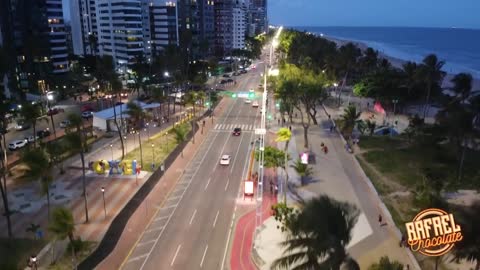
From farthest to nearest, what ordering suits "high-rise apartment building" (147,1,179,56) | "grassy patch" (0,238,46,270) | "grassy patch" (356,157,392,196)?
1. "high-rise apartment building" (147,1,179,56)
2. "grassy patch" (356,157,392,196)
3. "grassy patch" (0,238,46,270)

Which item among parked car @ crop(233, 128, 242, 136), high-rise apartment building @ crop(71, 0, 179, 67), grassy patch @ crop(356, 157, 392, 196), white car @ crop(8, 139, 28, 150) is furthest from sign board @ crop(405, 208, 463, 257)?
high-rise apartment building @ crop(71, 0, 179, 67)

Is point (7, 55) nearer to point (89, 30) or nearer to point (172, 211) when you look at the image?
point (172, 211)

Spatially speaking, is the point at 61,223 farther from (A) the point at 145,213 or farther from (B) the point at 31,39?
(B) the point at 31,39

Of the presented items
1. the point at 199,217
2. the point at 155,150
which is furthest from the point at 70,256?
the point at 155,150

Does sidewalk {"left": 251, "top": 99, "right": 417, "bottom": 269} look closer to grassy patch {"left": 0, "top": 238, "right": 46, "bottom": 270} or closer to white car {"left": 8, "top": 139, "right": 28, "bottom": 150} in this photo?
grassy patch {"left": 0, "top": 238, "right": 46, "bottom": 270}

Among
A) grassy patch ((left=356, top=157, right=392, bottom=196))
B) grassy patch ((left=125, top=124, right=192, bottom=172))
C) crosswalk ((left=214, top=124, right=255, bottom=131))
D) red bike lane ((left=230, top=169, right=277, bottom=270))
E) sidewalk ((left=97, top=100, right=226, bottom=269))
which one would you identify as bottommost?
crosswalk ((left=214, top=124, right=255, bottom=131))

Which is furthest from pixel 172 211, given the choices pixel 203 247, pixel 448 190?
pixel 448 190

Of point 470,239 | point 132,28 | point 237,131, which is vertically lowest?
point 237,131

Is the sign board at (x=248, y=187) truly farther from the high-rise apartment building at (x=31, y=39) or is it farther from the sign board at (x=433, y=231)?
the high-rise apartment building at (x=31, y=39)
